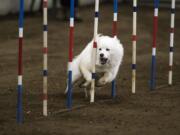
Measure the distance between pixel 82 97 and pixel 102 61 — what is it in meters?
0.92

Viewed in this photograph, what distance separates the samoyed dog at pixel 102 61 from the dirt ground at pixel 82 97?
36 cm

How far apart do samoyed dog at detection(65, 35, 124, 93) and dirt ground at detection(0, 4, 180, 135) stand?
36cm

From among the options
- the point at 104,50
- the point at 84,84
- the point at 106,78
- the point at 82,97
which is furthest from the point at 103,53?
the point at 82,97

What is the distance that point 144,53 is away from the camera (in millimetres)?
15766

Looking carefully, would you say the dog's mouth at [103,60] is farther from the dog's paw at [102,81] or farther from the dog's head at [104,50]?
the dog's paw at [102,81]

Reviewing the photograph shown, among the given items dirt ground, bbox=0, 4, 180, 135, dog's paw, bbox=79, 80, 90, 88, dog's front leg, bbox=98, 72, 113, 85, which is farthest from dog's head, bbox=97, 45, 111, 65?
dirt ground, bbox=0, 4, 180, 135

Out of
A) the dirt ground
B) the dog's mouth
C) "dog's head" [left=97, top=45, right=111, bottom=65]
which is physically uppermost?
"dog's head" [left=97, top=45, right=111, bottom=65]

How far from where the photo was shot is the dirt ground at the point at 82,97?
8070 millimetres

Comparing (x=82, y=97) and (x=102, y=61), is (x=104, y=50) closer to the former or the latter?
(x=102, y=61)

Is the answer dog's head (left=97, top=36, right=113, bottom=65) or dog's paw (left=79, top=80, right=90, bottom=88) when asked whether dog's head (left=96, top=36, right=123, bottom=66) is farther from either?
dog's paw (left=79, top=80, right=90, bottom=88)

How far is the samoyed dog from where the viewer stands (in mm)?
9477

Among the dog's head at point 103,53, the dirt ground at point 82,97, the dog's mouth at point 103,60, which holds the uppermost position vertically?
the dog's head at point 103,53

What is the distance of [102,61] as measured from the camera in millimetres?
9531

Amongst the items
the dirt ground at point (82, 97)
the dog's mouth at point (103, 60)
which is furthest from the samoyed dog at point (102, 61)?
the dirt ground at point (82, 97)
